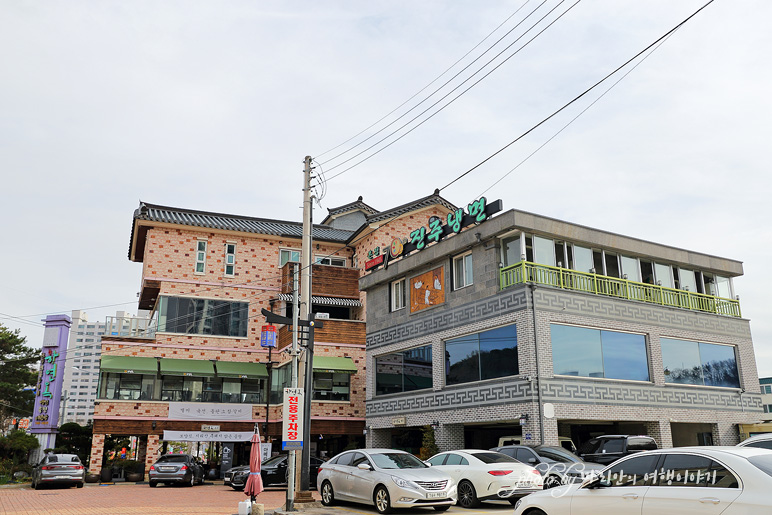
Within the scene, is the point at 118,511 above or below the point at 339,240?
below

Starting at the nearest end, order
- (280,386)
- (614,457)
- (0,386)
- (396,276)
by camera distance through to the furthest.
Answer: (614,457), (396,276), (280,386), (0,386)

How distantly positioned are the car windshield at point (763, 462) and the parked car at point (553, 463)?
751cm

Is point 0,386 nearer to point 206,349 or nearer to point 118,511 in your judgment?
point 206,349

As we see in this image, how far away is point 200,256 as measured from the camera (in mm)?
Result: 37844

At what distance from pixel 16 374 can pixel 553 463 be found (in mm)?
43050

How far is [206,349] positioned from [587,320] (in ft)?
72.8

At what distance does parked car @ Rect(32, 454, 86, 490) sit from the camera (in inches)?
1010

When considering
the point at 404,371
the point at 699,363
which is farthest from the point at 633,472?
the point at 404,371

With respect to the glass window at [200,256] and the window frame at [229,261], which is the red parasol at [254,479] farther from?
the window frame at [229,261]

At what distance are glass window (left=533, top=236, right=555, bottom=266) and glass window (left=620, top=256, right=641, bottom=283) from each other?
372 cm

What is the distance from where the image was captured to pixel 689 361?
83.6ft

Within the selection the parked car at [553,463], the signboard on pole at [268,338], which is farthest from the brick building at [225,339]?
the parked car at [553,463]

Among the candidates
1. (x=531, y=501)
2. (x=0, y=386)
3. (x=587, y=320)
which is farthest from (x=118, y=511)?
(x=0, y=386)

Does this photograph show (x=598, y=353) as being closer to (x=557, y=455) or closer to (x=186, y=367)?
(x=557, y=455)
